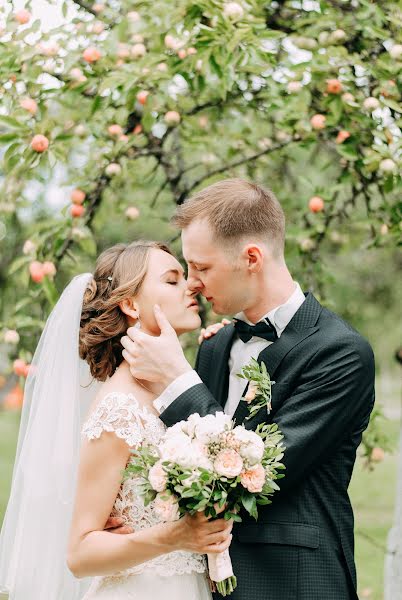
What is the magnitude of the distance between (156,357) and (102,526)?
56 centimetres

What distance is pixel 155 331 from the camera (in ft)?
10.3

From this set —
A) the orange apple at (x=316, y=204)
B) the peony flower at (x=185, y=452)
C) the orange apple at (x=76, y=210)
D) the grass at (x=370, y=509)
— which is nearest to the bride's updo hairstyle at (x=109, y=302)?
the peony flower at (x=185, y=452)

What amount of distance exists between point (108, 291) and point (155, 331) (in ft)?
0.73

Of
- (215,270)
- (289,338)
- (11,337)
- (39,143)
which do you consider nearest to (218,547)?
→ (289,338)

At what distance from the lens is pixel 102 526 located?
2.76 meters

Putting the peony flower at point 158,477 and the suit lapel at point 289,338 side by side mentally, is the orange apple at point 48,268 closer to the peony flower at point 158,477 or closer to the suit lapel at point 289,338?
the suit lapel at point 289,338

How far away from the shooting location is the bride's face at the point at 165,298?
3064mm

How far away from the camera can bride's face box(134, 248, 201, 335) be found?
3064mm

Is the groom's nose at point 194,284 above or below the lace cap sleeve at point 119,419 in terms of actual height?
above

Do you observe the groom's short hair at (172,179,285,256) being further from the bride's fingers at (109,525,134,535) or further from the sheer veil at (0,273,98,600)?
the bride's fingers at (109,525,134,535)

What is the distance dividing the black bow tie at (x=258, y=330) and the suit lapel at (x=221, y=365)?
0.46ft

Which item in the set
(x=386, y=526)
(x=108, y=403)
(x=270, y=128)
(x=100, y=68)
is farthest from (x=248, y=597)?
(x=386, y=526)

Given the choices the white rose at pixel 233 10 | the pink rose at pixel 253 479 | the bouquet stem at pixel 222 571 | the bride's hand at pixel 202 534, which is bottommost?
the bouquet stem at pixel 222 571

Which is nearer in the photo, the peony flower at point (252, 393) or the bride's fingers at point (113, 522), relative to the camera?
the peony flower at point (252, 393)
